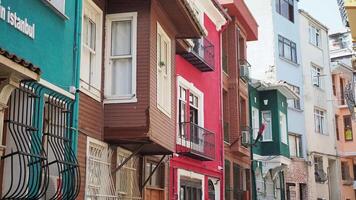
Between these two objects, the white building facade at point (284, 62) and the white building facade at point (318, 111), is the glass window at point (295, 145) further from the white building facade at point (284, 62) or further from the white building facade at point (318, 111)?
the white building facade at point (318, 111)

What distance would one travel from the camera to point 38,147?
9.41 meters

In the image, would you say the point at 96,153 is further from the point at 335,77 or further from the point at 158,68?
the point at 335,77

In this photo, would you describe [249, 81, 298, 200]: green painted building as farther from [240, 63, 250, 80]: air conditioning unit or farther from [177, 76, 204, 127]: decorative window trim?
[177, 76, 204, 127]: decorative window trim

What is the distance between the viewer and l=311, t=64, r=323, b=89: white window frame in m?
38.8

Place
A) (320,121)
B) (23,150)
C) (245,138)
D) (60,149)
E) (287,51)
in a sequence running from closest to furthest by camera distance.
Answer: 1. (23,150)
2. (60,149)
3. (245,138)
4. (287,51)
5. (320,121)

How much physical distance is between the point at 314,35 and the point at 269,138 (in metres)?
12.2

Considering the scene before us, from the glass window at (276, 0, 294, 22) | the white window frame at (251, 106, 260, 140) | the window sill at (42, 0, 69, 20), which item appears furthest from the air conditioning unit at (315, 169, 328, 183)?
the window sill at (42, 0, 69, 20)

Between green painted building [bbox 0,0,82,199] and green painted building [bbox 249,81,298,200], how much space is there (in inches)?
739

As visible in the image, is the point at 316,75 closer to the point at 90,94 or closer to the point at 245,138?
the point at 245,138

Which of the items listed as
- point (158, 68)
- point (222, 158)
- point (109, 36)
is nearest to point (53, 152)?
point (109, 36)

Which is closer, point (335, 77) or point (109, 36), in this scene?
point (109, 36)

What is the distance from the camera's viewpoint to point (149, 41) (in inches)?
517

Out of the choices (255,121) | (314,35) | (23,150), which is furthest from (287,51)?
(23,150)

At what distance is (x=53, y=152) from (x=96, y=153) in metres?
2.35
